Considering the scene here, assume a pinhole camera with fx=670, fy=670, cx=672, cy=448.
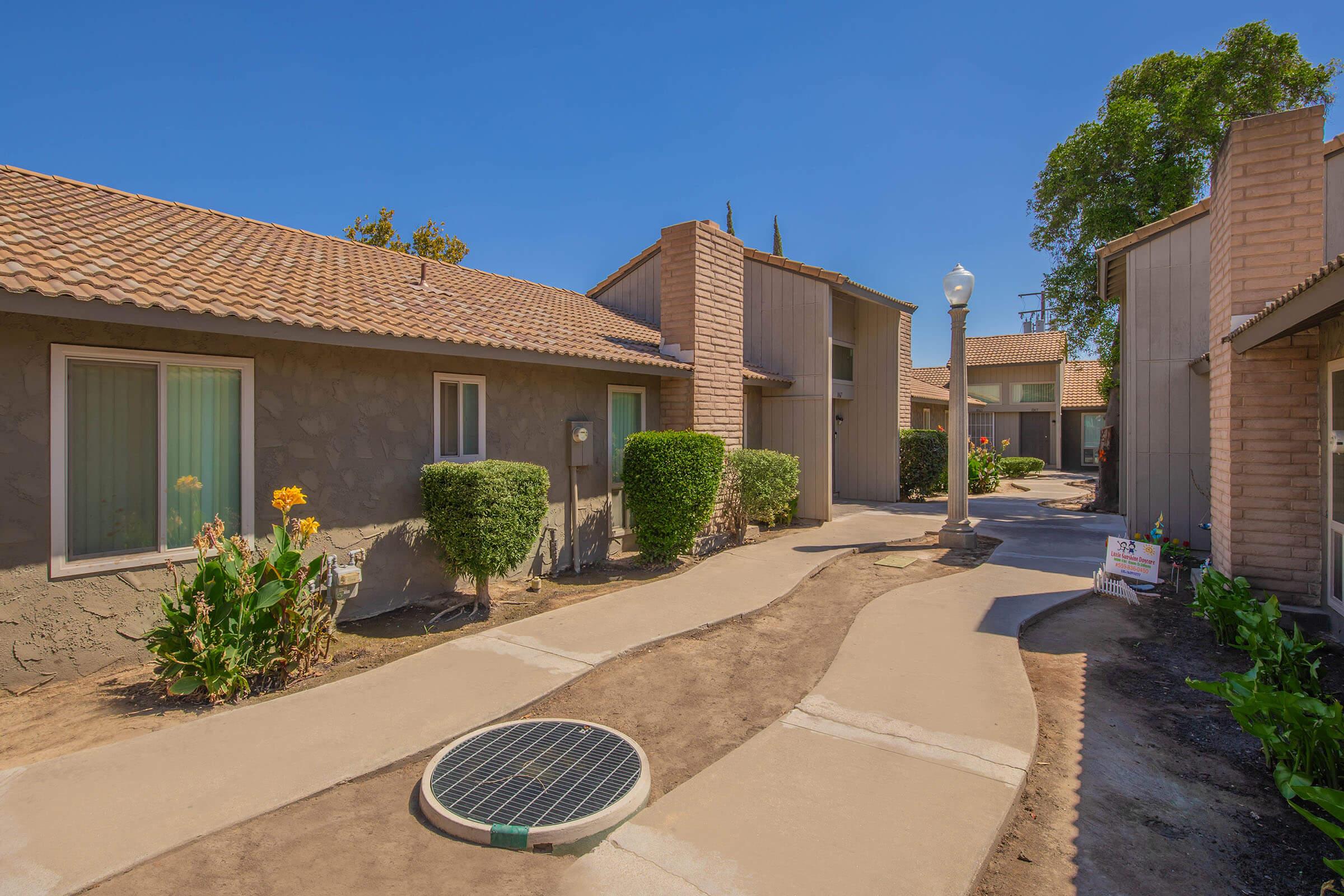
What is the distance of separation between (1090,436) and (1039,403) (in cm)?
241

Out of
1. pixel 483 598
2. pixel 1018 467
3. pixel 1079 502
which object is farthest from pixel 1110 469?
pixel 483 598

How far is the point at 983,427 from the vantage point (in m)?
30.0

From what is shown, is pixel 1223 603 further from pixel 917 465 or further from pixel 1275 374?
pixel 917 465

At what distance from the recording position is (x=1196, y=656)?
5309 mm

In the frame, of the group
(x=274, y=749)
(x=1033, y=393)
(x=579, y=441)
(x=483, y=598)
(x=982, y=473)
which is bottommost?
(x=274, y=749)

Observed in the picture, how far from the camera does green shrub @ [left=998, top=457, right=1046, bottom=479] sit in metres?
24.2

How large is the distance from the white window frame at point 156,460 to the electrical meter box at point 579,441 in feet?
11.7

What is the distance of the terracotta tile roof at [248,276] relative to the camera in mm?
4898

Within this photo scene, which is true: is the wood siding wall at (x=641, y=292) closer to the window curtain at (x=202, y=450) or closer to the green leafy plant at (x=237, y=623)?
the window curtain at (x=202, y=450)

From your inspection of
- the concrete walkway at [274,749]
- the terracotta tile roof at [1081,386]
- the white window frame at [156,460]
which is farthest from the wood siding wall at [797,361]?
the terracotta tile roof at [1081,386]

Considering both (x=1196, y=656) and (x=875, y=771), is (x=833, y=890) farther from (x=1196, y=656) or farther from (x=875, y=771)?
(x=1196, y=656)

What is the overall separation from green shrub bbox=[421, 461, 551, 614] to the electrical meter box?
1530mm

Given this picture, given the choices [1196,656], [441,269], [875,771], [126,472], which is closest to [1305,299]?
[1196,656]

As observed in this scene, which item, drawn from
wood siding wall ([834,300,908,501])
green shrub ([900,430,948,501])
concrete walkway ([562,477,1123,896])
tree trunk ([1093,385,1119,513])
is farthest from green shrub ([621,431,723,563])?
tree trunk ([1093,385,1119,513])
